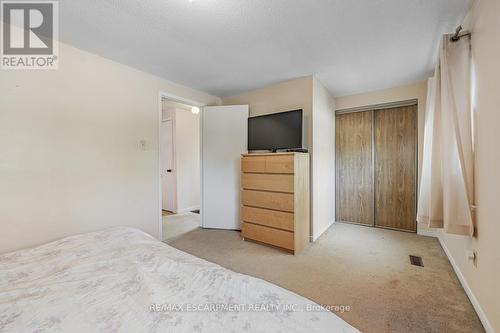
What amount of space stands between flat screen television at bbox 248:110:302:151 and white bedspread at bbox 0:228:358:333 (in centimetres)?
193

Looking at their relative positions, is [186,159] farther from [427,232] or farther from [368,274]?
[427,232]

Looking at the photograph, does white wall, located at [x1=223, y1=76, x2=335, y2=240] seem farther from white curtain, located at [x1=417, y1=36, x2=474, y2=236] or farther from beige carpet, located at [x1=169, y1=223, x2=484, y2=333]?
white curtain, located at [x1=417, y1=36, x2=474, y2=236]

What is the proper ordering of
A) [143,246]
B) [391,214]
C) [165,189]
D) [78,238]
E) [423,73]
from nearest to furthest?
[143,246], [78,238], [423,73], [391,214], [165,189]

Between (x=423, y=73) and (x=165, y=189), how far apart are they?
4.97 meters

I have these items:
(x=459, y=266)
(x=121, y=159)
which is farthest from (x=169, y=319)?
(x=459, y=266)

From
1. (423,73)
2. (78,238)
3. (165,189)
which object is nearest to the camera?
(78,238)

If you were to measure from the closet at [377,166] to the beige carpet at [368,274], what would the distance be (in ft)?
1.24

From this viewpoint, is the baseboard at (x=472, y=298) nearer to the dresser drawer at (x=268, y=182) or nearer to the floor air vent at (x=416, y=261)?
the floor air vent at (x=416, y=261)

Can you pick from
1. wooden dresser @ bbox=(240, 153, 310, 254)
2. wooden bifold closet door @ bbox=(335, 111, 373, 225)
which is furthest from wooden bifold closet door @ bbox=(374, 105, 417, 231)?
wooden dresser @ bbox=(240, 153, 310, 254)

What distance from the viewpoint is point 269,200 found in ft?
8.51

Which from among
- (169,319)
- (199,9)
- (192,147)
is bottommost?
(169,319)

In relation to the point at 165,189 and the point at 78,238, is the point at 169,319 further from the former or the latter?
the point at 165,189

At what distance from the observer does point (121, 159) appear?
2.38 metres

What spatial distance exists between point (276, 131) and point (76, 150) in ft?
7.29
